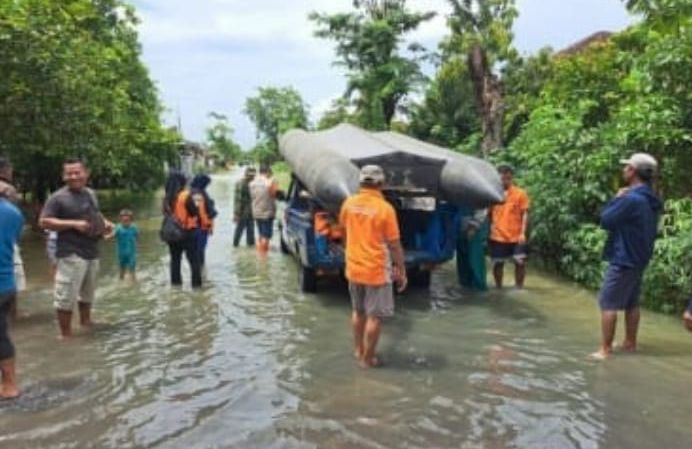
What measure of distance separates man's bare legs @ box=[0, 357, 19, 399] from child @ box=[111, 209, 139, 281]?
5502 millimetres

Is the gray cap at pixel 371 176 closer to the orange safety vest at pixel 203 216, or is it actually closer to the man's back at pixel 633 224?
the man's back at pixel 633 224

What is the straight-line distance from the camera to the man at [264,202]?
628 inches

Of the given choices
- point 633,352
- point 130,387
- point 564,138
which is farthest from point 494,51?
point 130,387

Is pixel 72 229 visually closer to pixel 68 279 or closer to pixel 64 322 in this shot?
pixel 68 279

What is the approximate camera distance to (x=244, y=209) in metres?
16.8

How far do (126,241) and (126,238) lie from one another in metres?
0.09

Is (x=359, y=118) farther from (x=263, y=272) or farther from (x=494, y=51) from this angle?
(x=263, y=272)

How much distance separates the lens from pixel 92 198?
860 cm

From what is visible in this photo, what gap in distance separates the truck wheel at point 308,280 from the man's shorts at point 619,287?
454 cm

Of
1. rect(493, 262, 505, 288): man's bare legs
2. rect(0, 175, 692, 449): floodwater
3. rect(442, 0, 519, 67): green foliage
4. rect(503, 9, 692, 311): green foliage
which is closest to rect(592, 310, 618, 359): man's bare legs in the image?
rect(0, 175, 692, 449): floodwater

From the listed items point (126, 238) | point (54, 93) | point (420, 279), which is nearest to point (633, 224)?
point (420, 279)

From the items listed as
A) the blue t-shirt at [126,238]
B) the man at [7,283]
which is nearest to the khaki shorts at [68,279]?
the man at [7,283]

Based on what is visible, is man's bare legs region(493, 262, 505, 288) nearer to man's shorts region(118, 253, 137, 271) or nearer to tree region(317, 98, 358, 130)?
man's shorts region(118, 253, 137, 271)

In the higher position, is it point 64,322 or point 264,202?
point 264,202
